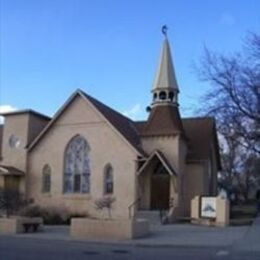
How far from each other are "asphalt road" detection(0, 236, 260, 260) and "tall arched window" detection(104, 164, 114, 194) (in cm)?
1735

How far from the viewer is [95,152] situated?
40781 millimetres

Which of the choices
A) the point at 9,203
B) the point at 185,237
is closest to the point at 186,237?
the point at 185,237

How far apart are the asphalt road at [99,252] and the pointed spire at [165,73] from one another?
20332mm

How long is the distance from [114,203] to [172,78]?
A: 9.80 metres

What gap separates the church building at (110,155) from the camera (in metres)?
38.8

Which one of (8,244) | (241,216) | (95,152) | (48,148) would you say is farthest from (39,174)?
(8,244)

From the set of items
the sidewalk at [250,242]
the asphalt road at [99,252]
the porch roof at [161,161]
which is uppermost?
the porch roof at [161,161]

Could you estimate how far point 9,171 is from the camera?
41688mm

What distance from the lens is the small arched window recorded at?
1666 inches

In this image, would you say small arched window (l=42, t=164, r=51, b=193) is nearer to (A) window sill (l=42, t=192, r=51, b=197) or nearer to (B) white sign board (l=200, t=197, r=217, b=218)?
(A) window sill (l=42, t=192, r=51, b=197)

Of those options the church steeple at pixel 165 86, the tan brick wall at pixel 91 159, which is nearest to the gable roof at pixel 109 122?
the tan brick wall at pixel 91 159

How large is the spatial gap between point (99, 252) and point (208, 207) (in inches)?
589

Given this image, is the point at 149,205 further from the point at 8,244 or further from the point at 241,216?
the point at 8,244

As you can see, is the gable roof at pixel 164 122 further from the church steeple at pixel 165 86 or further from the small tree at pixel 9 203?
the small tree at pixel 9 203
